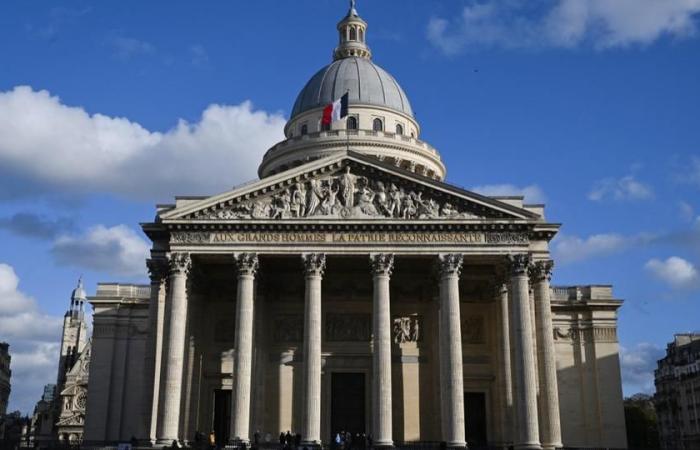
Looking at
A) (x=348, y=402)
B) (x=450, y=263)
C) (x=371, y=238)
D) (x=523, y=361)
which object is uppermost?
(x=371, y=238)

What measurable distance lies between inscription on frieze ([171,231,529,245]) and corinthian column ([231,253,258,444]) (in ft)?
3.49

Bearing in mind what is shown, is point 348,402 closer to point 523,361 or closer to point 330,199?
point 523,361

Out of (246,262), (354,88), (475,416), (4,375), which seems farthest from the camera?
(4,375)

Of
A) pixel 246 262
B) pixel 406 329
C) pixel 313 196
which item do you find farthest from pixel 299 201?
pixel 406 329

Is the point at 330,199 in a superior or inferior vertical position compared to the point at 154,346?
superior

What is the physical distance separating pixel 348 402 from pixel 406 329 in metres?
5.19

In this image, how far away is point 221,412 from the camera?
42812 mm

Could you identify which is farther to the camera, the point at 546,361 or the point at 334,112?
the point at 334,112

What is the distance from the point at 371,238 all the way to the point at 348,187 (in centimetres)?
293

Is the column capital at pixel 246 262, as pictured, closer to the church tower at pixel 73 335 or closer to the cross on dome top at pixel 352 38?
the cross on dome top at pixel 352 38

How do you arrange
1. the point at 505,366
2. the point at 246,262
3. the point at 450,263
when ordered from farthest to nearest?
the point at 505,366, the point at 246,262, the point at 450,263

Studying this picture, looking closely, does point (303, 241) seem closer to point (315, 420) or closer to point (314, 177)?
point (314, 177)

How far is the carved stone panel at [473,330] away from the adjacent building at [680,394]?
39491 mm

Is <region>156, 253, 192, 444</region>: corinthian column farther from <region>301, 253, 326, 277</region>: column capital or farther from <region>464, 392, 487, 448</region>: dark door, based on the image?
<region>464, 392, 487, 448</region>: dark door
